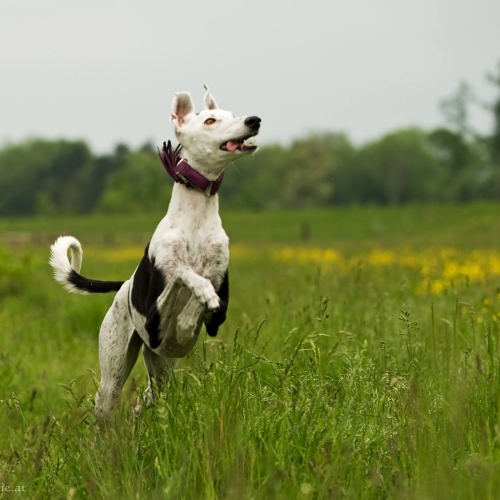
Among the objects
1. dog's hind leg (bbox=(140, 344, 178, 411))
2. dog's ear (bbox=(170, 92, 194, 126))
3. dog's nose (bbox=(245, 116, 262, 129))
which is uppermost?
dog's ear (bbox=(170, 92, 194, 126))

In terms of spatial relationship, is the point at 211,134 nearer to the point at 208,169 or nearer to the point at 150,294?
the point at 208,169

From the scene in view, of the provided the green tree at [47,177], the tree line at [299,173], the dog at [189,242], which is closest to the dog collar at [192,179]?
the dog at [189,242]

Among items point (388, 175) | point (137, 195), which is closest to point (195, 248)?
point (137, 195)

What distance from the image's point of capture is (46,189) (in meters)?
81.2

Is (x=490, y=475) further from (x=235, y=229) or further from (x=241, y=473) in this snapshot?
(x=235, y=229)

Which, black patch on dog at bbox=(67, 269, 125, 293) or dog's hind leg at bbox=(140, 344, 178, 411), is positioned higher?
black patch on dog at bbox=(67, 269, 125, 293)

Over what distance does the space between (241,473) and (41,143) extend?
3693 inches

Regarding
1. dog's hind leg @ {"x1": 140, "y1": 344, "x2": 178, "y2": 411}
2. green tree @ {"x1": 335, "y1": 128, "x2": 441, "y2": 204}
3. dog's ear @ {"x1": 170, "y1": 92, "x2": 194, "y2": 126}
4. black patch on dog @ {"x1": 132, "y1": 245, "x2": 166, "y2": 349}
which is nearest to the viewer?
black patch on dog @ {"x1": 132, "y1": 245, "x2": 166, "y2": 349}

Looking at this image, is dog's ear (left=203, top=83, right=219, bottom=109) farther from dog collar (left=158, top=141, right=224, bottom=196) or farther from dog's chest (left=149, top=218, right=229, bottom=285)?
dog's chest (left=149, top=218, right=229, bottom=285)

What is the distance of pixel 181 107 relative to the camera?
386 centimetres

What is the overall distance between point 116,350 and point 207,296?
1.06 metres

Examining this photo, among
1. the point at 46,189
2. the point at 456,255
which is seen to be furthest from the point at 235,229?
the point at 46,189

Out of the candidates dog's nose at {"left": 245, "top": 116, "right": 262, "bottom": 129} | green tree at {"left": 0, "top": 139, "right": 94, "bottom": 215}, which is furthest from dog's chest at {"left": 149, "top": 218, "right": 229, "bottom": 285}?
green tree at {"left": 0, "top": 139, "right": 94, "bottom": 215}

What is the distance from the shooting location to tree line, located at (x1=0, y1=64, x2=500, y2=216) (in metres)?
63.4
